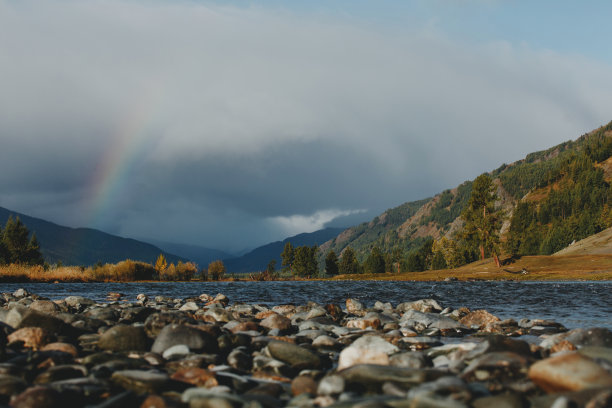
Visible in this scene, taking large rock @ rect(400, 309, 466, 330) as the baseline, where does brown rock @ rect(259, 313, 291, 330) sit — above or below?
above

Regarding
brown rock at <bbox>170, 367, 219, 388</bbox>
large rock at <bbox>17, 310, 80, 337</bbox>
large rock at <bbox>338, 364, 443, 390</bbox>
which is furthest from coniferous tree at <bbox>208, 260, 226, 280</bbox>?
large rock at <bbox>338, 364, 443, 390</bbox>

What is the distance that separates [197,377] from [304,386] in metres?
1.87

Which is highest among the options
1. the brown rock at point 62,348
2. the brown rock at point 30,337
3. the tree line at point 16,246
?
the tree line at point 16,246

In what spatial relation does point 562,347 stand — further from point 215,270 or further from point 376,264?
point 376,264

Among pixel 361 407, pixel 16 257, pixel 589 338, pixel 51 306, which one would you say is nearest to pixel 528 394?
pixel 361 407

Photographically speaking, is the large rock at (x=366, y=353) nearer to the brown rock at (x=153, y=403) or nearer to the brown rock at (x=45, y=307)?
the brown rock at (x=153, y=403)

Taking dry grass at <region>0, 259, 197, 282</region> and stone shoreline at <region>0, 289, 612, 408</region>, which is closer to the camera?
stone shoreline at <region>0, 289, 612, 408</region>

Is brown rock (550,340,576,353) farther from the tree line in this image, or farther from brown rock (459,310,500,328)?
the tree line

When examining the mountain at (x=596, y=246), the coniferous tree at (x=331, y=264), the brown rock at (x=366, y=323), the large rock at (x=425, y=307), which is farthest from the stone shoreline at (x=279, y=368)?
the coniferous tree at (x=331, y=264)

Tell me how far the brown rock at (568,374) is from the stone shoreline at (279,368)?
0.01m

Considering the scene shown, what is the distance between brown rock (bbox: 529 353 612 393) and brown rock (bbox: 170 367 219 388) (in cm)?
512

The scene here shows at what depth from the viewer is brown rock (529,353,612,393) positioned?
19.1ft

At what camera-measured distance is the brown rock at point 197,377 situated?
7.30 m

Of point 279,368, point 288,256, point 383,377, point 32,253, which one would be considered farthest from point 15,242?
point 383,377
